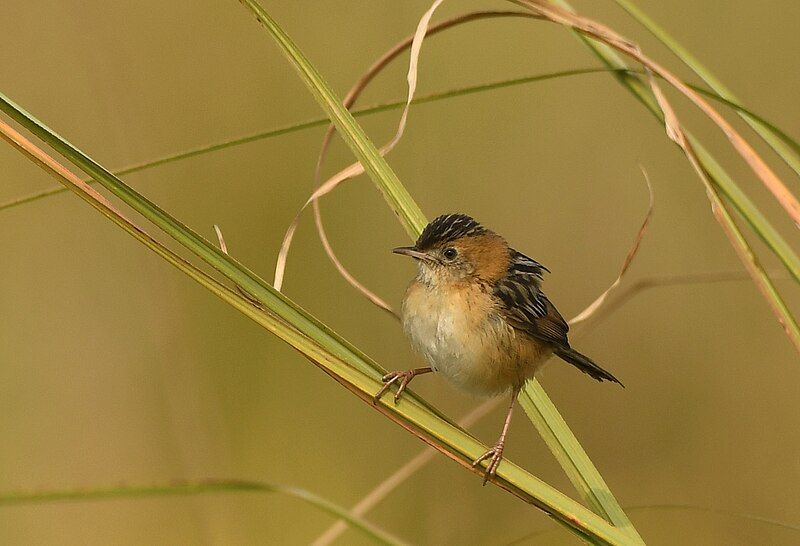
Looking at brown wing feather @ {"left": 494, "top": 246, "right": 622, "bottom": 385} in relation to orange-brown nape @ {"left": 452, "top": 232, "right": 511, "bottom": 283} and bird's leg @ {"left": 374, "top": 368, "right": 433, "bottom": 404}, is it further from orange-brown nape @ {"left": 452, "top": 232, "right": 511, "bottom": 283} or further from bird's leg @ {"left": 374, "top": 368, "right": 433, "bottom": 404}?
bird's leg @ {"left": 374, "top": 368, "right": 433, "bottom": 404}

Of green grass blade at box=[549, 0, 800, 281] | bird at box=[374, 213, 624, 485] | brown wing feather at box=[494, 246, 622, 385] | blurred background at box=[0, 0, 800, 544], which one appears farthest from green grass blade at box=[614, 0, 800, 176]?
blurred background at box=[0, 0, 800, 544]

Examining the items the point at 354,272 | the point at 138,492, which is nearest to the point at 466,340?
the point at 138,492

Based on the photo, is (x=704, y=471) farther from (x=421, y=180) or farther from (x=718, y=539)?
(x=421, y=180)

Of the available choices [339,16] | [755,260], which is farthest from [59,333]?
[755,260]

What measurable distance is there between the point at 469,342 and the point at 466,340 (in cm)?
1

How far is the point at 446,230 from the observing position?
124 inches

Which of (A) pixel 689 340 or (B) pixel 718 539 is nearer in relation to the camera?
(B) pixel 718 539

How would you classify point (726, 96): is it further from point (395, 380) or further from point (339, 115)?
point (395, 380)

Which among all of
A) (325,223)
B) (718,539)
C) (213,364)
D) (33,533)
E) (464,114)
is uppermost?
(464,114)

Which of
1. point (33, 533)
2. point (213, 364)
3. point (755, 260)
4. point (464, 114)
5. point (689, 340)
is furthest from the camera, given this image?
point (464, 114)

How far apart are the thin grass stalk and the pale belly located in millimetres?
954

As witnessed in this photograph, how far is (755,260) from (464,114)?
389 centimetres

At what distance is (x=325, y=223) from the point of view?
5.11m

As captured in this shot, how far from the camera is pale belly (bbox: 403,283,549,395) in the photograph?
2.98 metres
